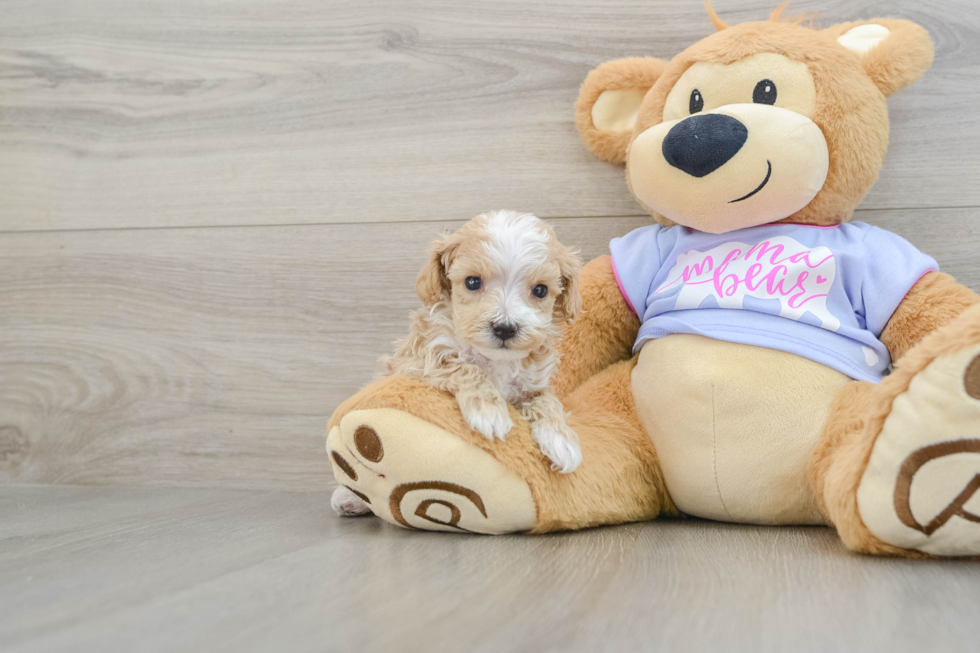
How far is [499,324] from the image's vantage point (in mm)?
743

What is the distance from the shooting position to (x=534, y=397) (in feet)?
2.81

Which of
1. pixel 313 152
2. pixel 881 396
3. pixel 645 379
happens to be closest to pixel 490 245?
pixel 645 379

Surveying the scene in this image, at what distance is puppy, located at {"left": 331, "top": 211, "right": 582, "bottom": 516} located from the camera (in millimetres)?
765

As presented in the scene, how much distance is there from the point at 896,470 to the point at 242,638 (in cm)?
55

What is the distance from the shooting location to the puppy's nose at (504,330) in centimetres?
74

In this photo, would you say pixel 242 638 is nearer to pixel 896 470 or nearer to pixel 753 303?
pixel 896 470

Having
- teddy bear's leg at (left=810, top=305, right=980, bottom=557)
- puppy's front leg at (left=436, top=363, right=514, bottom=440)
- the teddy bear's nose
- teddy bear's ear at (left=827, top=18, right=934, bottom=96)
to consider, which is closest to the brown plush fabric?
teddy bear's ear at (left=827, top=18, right=934, bottom=96)

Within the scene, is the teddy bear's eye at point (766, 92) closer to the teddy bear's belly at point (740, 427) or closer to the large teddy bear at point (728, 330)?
the large teddy bear at point (728, 330)

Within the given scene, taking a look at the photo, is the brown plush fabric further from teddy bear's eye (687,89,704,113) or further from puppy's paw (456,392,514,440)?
puppy's paw (456,392,514,440)

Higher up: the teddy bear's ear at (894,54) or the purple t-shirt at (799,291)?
the teddy bear's ear at (894,54)

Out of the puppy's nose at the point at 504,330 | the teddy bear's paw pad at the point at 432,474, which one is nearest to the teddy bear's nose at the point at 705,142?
the puppy's nose at the point at 504,330

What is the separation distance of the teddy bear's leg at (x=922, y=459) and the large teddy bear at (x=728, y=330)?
0.6 inches

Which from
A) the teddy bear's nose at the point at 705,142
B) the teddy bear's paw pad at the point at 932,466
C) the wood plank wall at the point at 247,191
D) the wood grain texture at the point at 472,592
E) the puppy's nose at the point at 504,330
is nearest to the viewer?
the wood grain texture at the point at 472,592

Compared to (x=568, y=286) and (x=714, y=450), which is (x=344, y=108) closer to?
(x=568, y=286)
